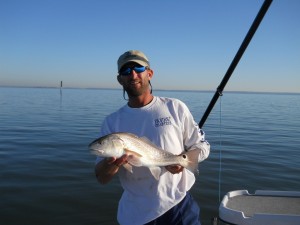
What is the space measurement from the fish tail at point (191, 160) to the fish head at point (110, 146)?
73cm

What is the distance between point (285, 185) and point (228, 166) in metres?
2.67

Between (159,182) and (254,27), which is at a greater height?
(254,27)

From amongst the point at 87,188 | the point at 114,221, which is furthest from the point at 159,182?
the point at 87,188

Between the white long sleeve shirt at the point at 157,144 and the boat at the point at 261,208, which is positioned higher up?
the white long sleeve shirt at the point at 157,144

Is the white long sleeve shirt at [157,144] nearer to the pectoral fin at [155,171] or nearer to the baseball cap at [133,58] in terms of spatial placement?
the pectoral fin at [155,171]

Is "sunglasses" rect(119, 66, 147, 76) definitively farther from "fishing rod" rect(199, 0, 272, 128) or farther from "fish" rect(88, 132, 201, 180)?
"fishing rod" rect(199, 0, 272, 128)

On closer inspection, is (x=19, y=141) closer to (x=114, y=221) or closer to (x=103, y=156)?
(x=114, y=221)

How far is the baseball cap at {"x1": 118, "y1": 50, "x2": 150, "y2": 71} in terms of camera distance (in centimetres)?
415

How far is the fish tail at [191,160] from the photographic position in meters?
3.95

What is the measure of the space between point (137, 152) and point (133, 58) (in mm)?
1161

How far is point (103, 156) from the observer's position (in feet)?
13.0

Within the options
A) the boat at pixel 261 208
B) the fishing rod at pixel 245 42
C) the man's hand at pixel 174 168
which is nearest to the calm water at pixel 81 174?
the boat at pixel 261 208

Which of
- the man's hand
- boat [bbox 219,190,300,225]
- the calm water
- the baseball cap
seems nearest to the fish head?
the man's hand

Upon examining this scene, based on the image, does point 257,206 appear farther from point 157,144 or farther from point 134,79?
point 134,79
